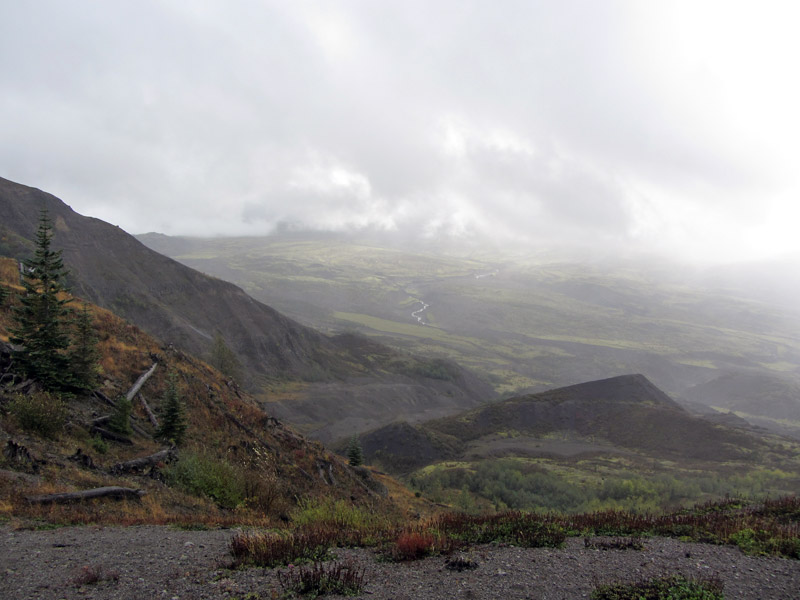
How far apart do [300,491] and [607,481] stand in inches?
943

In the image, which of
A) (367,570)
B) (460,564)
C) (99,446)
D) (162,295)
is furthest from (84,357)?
(162,295)

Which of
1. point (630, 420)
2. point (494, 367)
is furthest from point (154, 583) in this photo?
point (494, 367)

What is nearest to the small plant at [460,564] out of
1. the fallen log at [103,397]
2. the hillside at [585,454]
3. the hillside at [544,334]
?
the fallen log at [103,397]

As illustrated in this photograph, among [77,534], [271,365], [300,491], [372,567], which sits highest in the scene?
[372,567]

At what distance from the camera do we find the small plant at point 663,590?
4.79m

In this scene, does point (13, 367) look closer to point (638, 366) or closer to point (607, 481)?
point (607, 481)

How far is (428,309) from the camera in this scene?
18588 cm

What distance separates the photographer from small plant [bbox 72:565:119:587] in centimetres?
479

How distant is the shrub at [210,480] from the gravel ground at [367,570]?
3194 mm

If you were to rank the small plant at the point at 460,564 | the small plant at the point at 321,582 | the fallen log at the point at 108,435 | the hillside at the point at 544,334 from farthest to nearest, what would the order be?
the hillside at the point at 544,334
the fallen log at the point at 108,435
the small plant at the point at 460,564
the small plant at the point at 321,582

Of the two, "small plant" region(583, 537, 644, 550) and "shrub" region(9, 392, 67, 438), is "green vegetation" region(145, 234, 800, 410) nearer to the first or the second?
"shrub" region(9, 392, 67, 438)

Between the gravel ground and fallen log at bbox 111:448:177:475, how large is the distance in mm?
3670

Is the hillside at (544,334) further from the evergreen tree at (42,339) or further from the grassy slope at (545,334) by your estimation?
the evergreen tree at (42,339)

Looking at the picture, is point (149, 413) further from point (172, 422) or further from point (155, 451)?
point (155, 451)
